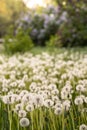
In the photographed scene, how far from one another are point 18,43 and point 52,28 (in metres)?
6.90

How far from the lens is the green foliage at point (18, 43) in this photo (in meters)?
9.79

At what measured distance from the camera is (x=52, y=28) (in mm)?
16547

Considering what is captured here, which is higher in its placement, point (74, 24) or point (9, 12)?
point (9, 12)

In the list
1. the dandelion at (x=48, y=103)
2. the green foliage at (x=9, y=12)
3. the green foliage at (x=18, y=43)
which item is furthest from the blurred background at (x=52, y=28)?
the green foliage at (x=9, y=12)

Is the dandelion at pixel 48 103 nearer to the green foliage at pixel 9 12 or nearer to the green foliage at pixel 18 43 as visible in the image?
the green foliage at pixel 18 43

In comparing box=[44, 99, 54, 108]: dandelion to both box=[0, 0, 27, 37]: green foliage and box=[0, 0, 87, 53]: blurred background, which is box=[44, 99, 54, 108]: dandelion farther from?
box=[0, 0, 27, 37]: green foliage

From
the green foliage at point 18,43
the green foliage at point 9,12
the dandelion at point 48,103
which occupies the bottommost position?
the dandelion at point 48,103

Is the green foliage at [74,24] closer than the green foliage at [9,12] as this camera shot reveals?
Yes

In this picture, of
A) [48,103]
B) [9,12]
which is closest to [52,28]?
[48,103]

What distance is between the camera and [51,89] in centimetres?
296

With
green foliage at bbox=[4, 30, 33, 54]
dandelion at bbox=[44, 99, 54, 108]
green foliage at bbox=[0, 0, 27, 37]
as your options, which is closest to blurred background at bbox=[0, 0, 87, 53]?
green foliage at bbox=[4, 30, 33, 54]

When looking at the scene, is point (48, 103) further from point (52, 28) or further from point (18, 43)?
point (52, 28)

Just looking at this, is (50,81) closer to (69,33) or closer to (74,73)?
(74,73)

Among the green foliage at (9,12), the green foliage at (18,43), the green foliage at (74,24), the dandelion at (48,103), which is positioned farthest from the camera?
the green foliage at (9,12)
